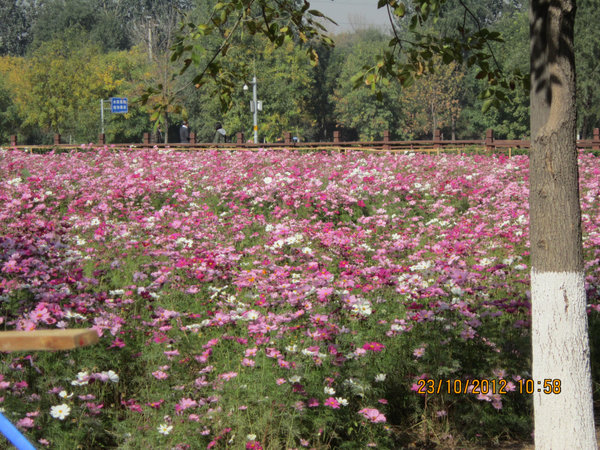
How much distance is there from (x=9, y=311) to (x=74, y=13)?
89.9m

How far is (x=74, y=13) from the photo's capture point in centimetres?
8750

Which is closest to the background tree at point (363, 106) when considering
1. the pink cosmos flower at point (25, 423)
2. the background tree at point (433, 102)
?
the background tree at point (433, 102)

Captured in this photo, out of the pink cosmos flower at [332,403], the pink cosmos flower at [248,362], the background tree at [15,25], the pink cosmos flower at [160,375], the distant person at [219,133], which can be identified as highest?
the background tree at [15,25]

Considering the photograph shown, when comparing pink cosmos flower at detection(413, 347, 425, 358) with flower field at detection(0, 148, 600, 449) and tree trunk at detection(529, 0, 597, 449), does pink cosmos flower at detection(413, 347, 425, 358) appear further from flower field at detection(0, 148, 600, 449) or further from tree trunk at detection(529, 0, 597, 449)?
tree trunk at detection(529, 0, 597, 449)

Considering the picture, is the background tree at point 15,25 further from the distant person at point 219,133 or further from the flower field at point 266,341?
the flower field at point 266,341

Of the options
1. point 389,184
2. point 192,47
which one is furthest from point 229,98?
point 389,184

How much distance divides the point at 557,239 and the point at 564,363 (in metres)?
0.66

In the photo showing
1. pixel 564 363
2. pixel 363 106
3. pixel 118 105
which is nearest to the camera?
pixel 564 363

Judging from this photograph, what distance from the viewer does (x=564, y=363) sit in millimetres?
3855

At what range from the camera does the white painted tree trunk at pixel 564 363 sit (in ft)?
12.6
